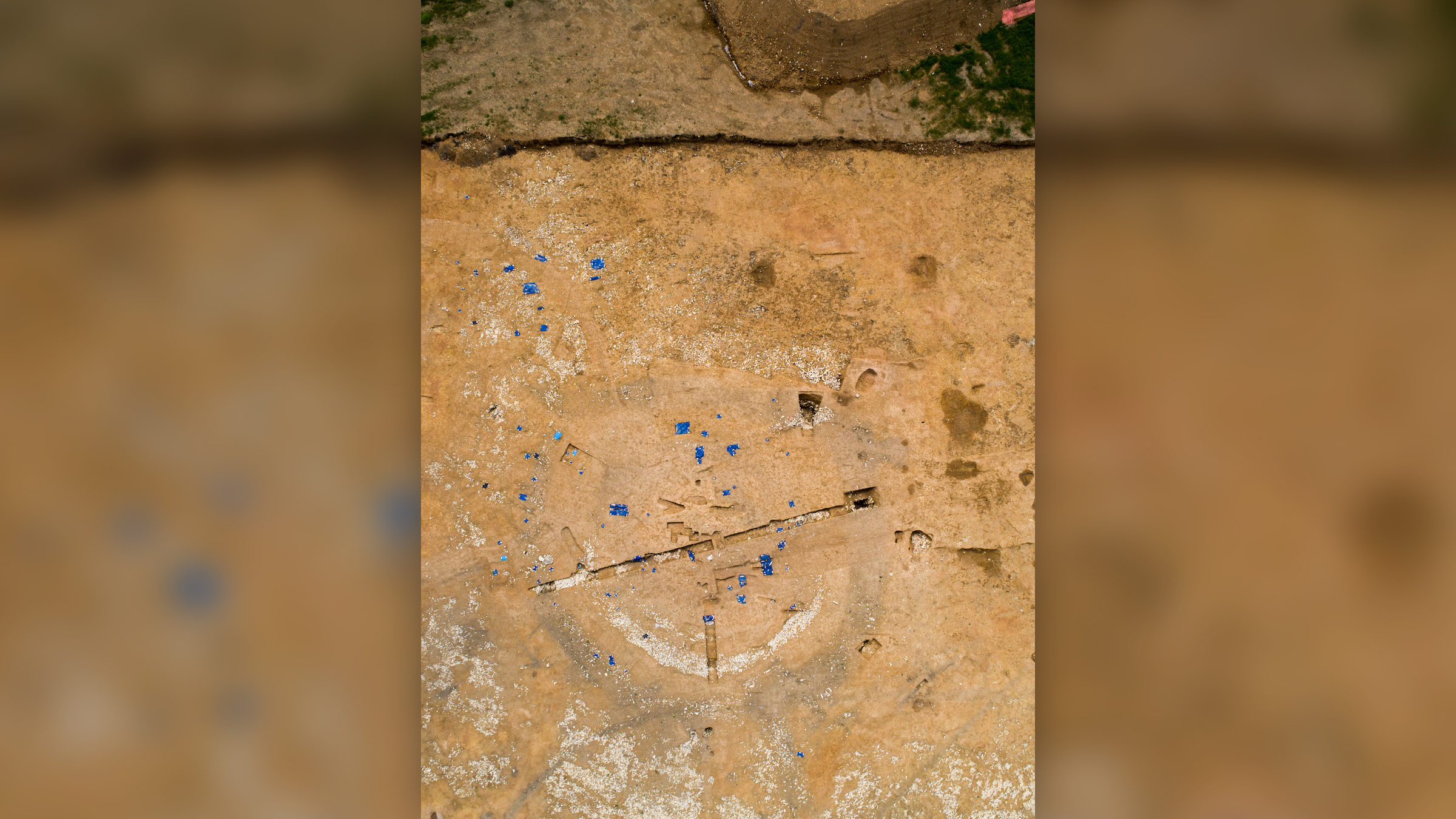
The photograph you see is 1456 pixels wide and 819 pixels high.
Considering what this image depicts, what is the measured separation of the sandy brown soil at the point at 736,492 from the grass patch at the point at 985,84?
182 millimetres

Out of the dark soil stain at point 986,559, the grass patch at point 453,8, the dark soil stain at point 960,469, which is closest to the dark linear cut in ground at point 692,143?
the grass patch at point 453,8

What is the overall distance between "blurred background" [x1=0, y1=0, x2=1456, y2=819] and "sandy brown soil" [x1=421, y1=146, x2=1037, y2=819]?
3.03 feet

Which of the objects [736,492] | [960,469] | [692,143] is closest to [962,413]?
[960,469]
